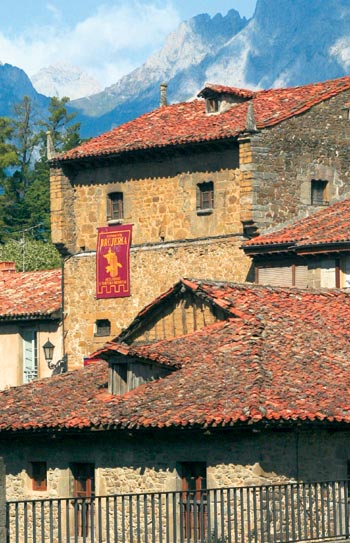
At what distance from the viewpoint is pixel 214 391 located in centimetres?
2834

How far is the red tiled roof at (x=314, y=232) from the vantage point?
41312 millimetres

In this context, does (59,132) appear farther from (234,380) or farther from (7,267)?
(234,380)

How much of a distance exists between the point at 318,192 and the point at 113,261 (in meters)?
6.36

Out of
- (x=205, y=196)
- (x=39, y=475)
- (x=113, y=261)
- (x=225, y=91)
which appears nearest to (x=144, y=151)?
(x=205, y=196)

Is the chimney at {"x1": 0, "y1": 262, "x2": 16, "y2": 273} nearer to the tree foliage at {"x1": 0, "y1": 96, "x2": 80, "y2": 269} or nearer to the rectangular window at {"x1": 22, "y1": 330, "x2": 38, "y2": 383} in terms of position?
the rectangular window at {"x1": 22, "y1": 330, "x2": 38, "y2": 383}

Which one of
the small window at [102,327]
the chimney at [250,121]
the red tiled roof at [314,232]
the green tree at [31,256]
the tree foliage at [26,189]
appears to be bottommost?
the small window at [102,327]

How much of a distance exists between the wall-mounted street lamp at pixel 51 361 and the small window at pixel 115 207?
414 cm

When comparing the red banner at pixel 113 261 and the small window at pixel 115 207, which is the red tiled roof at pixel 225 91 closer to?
the small window at pixel 115 207

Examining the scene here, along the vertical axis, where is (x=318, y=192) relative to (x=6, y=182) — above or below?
below

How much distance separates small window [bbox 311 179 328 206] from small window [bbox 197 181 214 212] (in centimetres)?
287

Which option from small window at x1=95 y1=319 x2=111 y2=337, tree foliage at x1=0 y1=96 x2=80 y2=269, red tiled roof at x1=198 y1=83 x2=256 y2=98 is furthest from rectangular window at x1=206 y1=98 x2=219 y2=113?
tree foliage at x1=0 y1=96 x2=80 y2=269

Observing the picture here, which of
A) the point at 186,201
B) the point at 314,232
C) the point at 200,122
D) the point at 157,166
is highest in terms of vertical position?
the point at 200,122

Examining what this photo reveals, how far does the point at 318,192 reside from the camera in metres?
46.1

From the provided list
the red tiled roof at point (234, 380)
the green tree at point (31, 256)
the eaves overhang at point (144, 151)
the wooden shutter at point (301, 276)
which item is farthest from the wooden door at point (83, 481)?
the green tree at point (31, 256)
